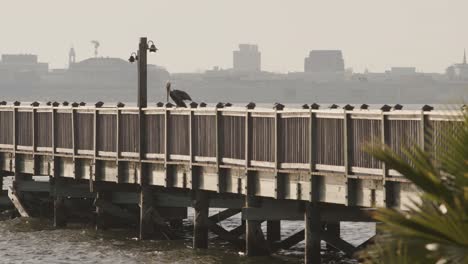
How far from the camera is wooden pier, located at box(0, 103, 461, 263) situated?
22062 millimetres

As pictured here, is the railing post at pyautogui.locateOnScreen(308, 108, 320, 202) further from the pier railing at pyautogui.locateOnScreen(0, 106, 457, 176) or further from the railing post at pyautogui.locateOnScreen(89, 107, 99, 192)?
the railing post at pyautogui.locateOnScreen(89, 107, 99, 192)

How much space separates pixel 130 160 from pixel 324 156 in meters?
9.90

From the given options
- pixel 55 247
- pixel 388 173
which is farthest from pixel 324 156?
pixel 55 247

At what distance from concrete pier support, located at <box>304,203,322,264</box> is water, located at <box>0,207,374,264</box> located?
9.33ft

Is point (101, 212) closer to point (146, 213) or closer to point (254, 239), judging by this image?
point (146, 213)

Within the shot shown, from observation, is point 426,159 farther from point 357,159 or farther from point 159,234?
point 159,234

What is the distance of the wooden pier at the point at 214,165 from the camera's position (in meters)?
22.1

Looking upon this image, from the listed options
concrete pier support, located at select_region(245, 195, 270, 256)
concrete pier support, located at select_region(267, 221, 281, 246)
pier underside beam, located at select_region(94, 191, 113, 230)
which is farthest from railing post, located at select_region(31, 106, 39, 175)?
concrete pier support, located at select_region(245, 195, 270, 256)

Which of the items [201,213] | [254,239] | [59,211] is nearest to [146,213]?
[201,213]

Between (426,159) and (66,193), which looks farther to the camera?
(66,193)

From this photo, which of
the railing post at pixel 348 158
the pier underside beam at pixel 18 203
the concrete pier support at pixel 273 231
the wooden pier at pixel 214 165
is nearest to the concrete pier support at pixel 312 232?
the wooden pier at pixel 214 165

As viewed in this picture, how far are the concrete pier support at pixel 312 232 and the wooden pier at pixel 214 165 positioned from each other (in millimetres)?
20

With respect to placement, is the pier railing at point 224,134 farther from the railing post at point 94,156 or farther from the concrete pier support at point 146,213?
the concrete pier support at point 146,213

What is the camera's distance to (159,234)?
107 feet
